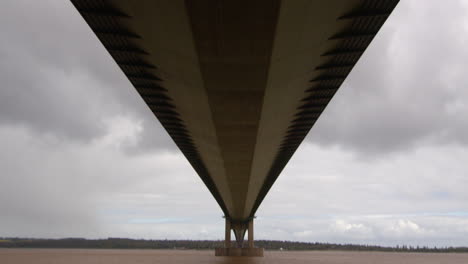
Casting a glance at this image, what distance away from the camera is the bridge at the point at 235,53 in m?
11.0

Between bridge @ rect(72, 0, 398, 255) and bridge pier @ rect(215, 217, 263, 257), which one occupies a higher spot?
bridge pier @ rect(215, 217, 263, 257)

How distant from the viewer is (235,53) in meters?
12.9

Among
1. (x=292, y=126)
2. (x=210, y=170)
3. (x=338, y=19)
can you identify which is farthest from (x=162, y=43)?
(x=210, y=170)

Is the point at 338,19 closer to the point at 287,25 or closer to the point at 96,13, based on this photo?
the point at 287,25

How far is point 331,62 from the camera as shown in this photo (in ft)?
53.5

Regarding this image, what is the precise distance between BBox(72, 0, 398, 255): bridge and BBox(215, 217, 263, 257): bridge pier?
56.9m

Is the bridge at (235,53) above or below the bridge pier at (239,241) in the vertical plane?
below

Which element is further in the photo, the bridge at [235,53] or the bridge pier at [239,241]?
the bridge pier at [239,241]

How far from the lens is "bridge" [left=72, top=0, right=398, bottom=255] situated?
11047mm

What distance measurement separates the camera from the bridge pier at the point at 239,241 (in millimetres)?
78750

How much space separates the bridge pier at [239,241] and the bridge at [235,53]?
187 feet

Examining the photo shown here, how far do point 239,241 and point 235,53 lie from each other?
75.6 metres

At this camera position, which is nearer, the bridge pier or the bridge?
the bridge

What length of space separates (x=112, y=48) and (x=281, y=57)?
4961 millimetres
